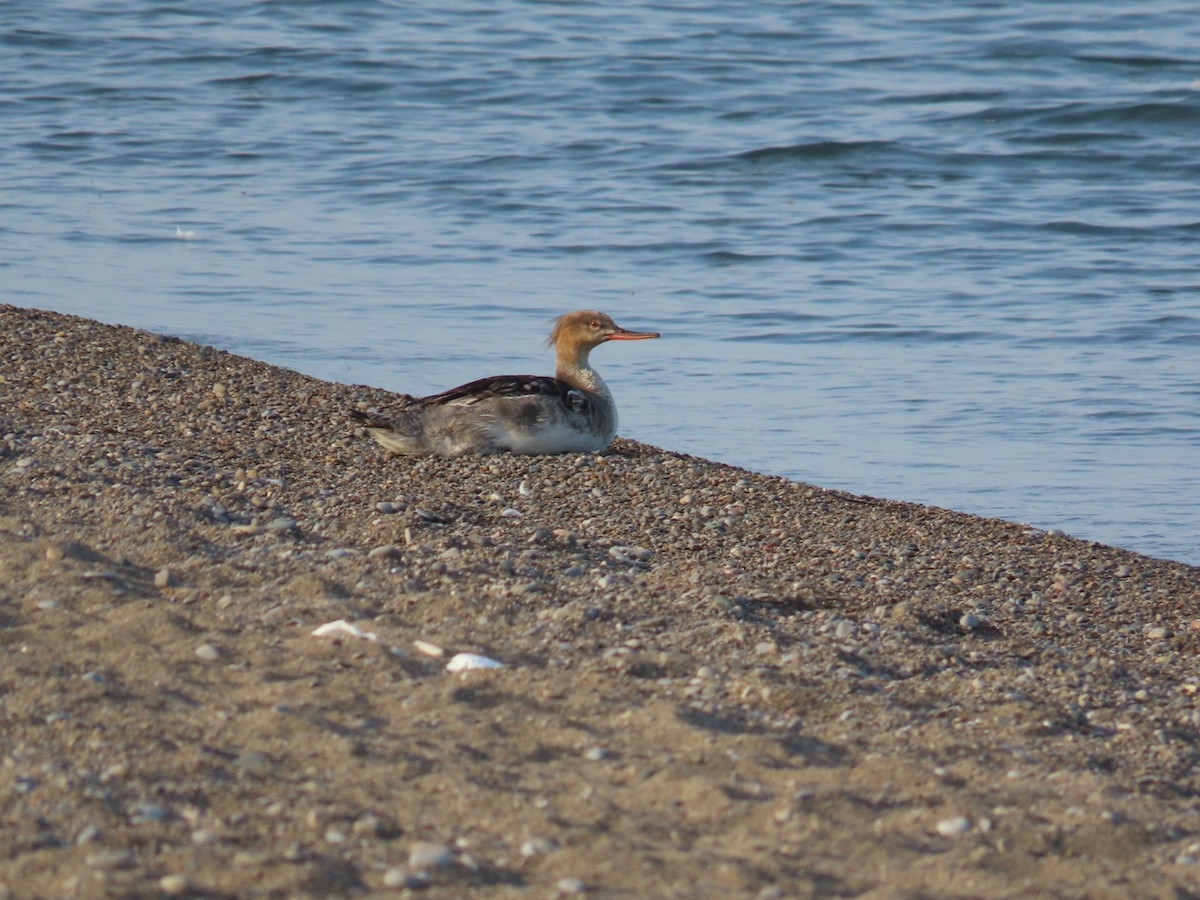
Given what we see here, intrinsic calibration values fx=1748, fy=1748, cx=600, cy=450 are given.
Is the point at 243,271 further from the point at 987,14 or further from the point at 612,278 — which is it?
the point at 987,14

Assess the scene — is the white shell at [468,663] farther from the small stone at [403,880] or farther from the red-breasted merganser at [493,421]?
the red-breasted merganser at [493,421]

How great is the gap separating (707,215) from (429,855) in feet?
41.9

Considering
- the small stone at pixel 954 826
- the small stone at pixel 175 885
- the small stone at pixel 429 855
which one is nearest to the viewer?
the small stone at pixel 175 885

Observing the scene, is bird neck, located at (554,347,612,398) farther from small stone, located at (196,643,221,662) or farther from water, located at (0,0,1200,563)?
small stone, located at (196,643,221,662)

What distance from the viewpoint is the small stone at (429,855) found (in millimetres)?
3682

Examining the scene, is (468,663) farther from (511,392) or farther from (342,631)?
(511,392)

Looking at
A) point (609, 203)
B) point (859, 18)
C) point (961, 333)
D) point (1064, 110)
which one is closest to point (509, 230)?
point (609, 203)

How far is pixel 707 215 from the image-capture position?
16.0 meters

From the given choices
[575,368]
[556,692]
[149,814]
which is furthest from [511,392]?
[149,814]

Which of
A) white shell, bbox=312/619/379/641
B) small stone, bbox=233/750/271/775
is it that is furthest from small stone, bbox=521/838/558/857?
white shell, bbox=312/619/379/641

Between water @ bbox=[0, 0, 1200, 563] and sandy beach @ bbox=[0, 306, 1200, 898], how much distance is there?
2.42 m

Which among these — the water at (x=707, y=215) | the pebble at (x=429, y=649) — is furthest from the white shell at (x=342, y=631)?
the water at (x=707, y=215)

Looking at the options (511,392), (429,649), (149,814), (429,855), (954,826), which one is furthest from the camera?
(511,392)

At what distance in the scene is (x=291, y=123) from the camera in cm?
2044
